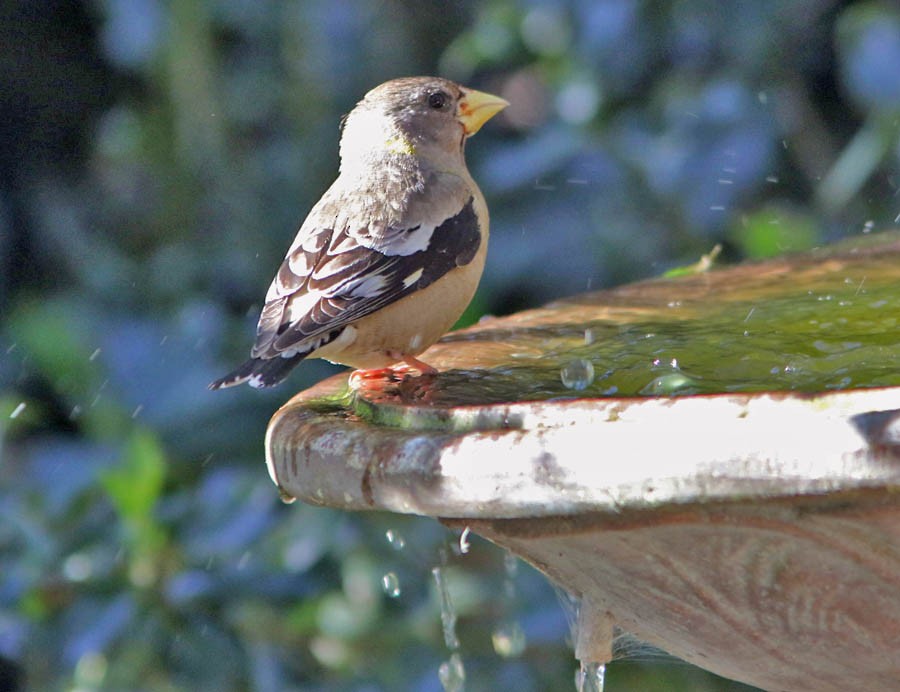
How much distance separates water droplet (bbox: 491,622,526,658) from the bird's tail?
1485 mm

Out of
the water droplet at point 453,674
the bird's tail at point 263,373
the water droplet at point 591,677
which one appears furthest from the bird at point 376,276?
the water droplet at point 453,674

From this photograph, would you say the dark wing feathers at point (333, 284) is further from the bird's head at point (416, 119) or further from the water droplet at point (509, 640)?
the water droplet at point (509, 640)

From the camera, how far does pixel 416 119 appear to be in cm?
352

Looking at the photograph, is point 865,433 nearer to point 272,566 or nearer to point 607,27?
point 272,566

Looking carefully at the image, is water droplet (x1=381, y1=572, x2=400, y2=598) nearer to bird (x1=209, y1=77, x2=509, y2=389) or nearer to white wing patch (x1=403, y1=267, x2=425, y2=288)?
bird (x1=209, y1=77, x2=509, y2=389)

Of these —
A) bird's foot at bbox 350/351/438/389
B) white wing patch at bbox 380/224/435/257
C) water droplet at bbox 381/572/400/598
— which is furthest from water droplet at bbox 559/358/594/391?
water droplet at bbox 381/572/400/598

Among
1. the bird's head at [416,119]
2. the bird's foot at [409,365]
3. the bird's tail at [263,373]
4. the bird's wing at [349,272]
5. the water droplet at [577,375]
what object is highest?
the bird's head at [416,119]

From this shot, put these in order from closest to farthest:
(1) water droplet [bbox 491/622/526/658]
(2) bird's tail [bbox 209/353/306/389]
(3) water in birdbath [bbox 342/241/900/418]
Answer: (3) water in birdbath [bbox 342/241/900/418]
(2) bird's tail [bbox 209/353/306/389]
(1) water droplet [bbox 491/622/526/658]

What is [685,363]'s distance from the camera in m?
2.29

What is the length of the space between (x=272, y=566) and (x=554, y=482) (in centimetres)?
247

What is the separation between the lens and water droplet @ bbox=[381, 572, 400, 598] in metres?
3.93

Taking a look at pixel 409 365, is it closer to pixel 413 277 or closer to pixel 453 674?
pixel 413 277

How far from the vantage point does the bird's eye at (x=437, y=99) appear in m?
3.58

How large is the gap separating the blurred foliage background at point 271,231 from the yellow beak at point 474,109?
1.21 metres
